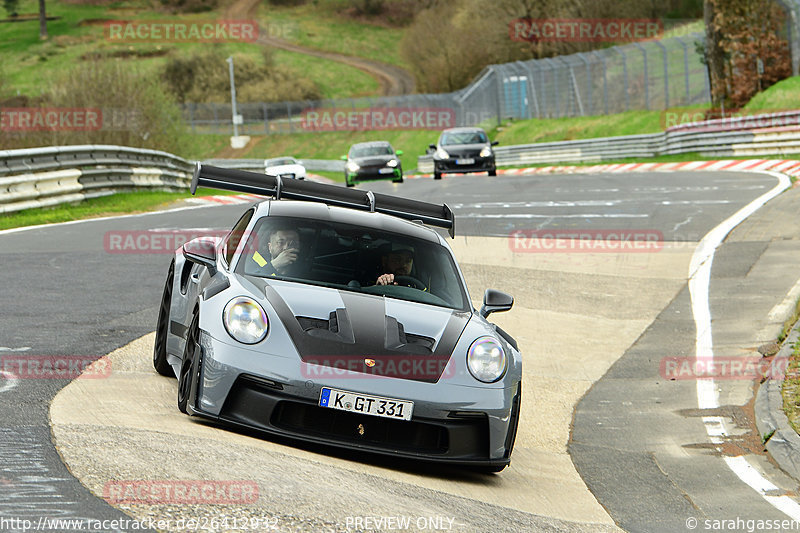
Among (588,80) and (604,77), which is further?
(588,80)

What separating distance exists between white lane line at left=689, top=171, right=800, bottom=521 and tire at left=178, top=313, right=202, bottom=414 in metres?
3.52

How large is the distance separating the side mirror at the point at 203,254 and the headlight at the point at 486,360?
71.6 inches

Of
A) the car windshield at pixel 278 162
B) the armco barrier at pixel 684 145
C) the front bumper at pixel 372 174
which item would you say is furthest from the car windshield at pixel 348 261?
the car windshield at pixel 278 162

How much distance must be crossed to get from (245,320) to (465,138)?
3058 centimetres

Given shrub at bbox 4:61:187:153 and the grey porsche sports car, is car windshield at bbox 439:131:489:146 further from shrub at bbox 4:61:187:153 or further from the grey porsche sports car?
the grey porsche sports car

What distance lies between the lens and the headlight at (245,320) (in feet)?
20.3

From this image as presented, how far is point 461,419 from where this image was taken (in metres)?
6.29

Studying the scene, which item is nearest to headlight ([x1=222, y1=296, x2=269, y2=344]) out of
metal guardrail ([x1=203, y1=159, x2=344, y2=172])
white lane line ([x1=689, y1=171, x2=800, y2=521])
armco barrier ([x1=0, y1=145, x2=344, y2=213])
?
white lane line ([x1=689, y1=171, x2=800, y2=521])

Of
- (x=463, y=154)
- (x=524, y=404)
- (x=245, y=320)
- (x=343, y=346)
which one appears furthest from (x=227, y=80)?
(x=343, y=346)

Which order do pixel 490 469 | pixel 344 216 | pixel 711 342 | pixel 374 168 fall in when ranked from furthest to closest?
1. pixel 374 168
2. pixel 711 342
3. pixel 344 216
4. pixel 490 469

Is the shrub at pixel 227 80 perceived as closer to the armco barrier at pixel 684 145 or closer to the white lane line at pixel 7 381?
the armco barrier at pixel 684 145

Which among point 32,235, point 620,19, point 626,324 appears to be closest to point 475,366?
point 626,324

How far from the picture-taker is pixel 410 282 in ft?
24.2

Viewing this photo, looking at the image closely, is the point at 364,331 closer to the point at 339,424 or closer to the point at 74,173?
the point at 339,424
